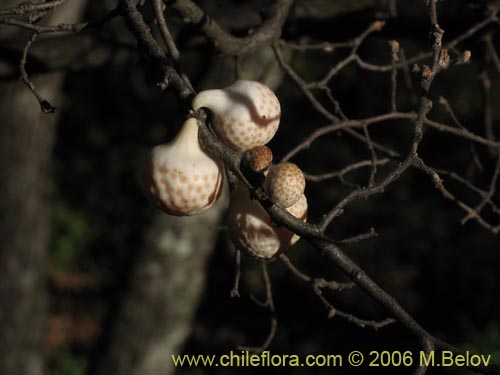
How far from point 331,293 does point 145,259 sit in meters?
2.06

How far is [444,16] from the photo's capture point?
2.38 metres

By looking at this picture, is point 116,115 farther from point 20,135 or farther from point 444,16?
point 444,16

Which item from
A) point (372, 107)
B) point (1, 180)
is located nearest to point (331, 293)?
point (372, 107)

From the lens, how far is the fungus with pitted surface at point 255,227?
1.29 meters

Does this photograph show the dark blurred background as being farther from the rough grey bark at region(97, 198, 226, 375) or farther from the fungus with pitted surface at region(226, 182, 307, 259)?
the fungus with pitted surface at region(226, 182, 307, 259)

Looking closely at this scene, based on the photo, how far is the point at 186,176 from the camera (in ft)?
3.92

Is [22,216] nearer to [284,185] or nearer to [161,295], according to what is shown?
[161,295]

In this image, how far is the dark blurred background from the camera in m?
2.54

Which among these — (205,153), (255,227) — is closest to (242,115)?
(205,153)

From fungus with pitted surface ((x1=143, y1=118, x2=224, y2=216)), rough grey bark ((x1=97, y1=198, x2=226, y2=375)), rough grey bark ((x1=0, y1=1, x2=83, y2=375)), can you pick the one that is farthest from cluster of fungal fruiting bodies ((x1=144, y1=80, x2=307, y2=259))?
rough grey bark ((x1=0, y1=1, x2=83, y2=375))

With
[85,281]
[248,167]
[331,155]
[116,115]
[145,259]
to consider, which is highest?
[248,167]

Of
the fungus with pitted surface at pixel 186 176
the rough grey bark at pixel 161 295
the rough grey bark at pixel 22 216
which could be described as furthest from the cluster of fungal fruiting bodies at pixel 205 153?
the rough grey bark at pixel 22 216

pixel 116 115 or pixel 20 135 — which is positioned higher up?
pixel 20 135

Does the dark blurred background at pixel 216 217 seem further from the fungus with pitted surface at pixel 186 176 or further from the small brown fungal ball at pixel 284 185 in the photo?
the small brown fungal ball at pixel 284 185
